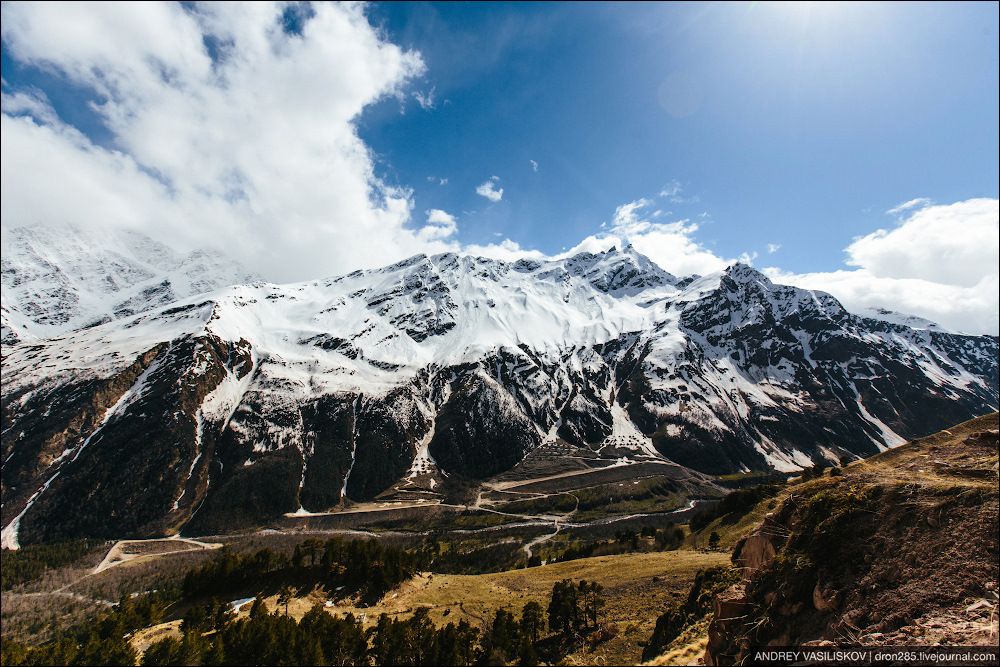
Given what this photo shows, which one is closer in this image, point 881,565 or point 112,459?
point 881,565

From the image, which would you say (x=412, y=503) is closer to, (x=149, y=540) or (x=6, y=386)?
(x=149, y=540)

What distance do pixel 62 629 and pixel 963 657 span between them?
146562mm

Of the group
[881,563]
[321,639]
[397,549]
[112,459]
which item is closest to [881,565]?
[881,563]

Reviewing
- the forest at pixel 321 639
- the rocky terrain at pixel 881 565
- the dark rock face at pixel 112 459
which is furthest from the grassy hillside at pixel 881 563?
the dark rock face at pixel 112 459

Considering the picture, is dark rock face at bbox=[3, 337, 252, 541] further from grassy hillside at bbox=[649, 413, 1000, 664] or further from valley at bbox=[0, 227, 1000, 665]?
grassy hillside at bbox=[649, 413, 1000, 664]

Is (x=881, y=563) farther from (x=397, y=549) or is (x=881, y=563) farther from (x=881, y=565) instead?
(x=397, y=549)

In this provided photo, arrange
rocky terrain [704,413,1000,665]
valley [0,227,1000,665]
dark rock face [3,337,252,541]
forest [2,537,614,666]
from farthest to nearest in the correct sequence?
1. dark rock face [3,337,252,541]
2. forest [2,537,614,666]
3. valley [0,227,1000,665]
4. rocky terrain [704,413,1000,665]

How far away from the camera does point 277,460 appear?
18875 cm

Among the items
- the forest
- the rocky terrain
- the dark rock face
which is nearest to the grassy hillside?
the rocky terrain

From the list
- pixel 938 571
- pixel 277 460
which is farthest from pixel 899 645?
pixel 277 460

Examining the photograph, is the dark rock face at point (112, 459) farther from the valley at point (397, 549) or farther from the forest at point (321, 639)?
the forest at point (321, 639)

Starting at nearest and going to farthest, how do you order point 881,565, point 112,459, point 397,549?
point 881,565, point 397,549, point 112,459

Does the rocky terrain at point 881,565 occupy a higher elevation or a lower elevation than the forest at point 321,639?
higher

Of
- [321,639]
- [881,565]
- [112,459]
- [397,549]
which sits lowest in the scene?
[321,639]
